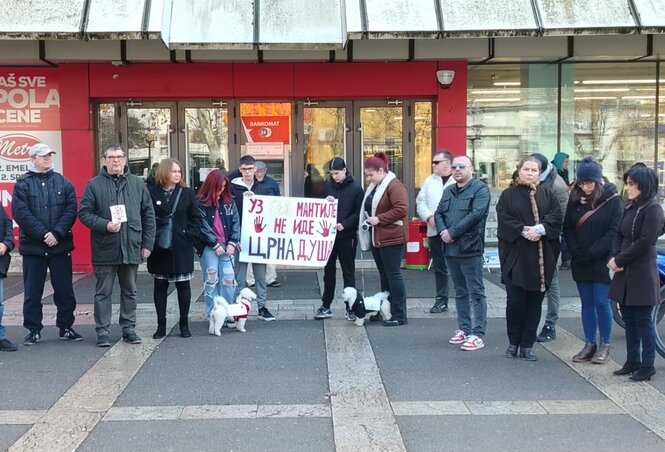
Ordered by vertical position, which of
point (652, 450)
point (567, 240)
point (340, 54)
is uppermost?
point (340, 54)

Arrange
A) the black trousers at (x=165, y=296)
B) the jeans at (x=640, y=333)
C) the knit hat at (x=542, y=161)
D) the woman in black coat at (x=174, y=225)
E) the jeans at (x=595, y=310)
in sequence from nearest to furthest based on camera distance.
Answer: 1. the jeans at (x=640, y=333)
2. the jeans at (x=595, y=310)
3. the knit hat at (x=542, y=161)
4. the woman in black coat at (x=174, y=225)
5. the black trousers at (x=165, y=296)

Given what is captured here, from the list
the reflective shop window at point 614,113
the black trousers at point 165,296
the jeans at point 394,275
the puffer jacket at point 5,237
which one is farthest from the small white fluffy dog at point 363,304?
the reflective shop window at point 614,113

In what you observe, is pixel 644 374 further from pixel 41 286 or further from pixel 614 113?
pixel 614 113

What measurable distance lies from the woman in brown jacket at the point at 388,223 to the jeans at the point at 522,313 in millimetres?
1463

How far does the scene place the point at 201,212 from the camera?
22.9 ft

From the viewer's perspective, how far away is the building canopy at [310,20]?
938 cm

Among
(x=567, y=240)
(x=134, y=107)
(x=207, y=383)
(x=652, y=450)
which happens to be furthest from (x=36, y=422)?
(x=134, y=107)

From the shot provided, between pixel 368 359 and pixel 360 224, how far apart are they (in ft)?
5.99

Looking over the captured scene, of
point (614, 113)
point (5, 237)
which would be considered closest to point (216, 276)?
point (5, 237)

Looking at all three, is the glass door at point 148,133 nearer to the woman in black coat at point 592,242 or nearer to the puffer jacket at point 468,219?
the puffer jacket at point 468,219

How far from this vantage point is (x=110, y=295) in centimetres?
668

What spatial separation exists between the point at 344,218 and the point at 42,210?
126 inches

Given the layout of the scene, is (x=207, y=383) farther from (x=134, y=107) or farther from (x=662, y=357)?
(x=134, y=107)

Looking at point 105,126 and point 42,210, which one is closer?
point 42,210
